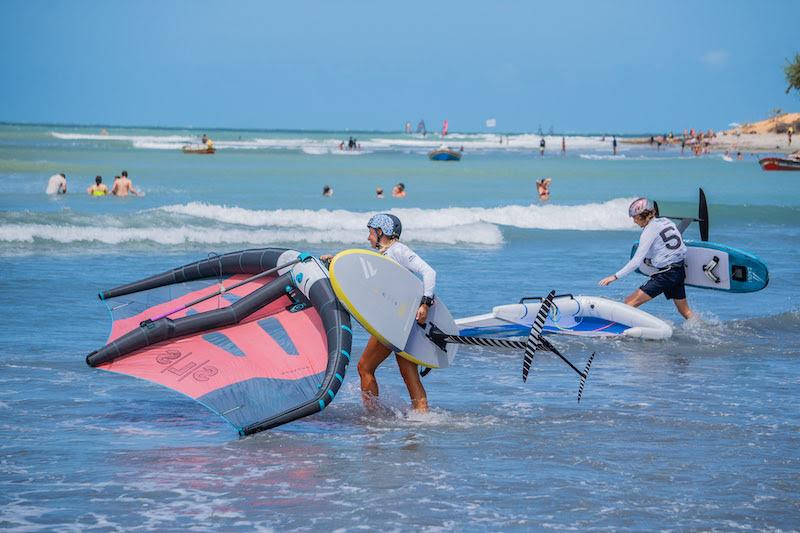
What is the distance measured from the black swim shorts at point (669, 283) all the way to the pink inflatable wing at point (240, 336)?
193 inches

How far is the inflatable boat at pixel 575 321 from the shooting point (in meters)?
11.6

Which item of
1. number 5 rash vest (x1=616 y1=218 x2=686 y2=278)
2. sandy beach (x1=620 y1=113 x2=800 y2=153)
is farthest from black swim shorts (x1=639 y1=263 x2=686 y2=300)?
sandy beach (x1=620 y1=113 x2=800 y2=153)

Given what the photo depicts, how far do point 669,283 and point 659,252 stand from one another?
1.35 ft

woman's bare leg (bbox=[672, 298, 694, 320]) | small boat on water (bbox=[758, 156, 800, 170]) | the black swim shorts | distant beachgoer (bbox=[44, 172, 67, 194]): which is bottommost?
woman's bare leg (bbox=[672, 298, 694, 320])

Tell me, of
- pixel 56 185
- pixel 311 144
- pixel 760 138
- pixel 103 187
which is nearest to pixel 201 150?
pixel 311 144

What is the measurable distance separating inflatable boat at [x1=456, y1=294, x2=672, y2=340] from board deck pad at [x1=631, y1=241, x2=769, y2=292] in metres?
0.90

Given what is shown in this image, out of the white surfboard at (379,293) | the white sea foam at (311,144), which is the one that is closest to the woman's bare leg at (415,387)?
the white surfboard at (379,293)

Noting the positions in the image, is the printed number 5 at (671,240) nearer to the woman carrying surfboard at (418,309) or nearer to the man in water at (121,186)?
the woman carrying surfboard at (418,309)

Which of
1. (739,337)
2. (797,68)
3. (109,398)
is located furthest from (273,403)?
(797,68)

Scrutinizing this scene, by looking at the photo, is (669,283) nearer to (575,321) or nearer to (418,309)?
(575,321)

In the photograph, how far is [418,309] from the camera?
802cm

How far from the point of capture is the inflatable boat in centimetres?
1164

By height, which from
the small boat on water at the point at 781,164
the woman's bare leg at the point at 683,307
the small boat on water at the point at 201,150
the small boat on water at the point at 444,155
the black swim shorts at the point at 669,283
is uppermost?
the small boat on water at the point at 201,150

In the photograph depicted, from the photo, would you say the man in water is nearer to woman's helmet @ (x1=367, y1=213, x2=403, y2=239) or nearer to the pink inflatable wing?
the pink inflatable wing
